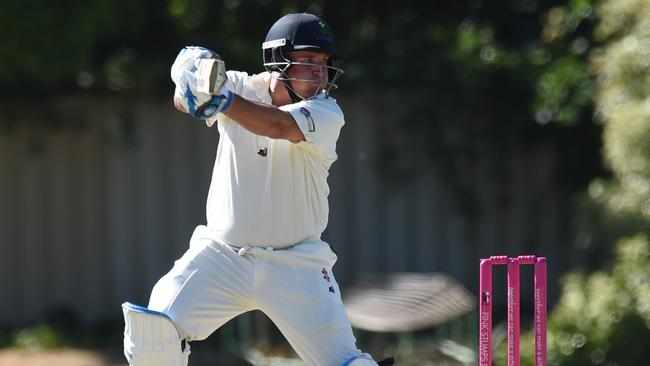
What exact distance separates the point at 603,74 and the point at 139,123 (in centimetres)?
327

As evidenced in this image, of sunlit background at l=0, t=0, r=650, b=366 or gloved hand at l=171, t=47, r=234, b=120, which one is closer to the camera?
gloved hand at l=171, t=47, r=234, b=120

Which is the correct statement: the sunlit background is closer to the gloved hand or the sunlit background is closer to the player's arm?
the player's arm

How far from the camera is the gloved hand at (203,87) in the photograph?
3498mm

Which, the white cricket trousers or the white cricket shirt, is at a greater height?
the white cricket shirt

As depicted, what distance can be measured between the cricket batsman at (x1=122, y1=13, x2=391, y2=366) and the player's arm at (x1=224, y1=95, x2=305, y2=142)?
1 cm

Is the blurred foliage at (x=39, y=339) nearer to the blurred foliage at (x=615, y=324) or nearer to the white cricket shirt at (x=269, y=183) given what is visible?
the blurred foliage at (x=615, y=324)

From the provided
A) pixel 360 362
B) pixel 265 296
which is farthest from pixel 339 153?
pixel 360 362

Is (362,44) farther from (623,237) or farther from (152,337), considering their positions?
(152,337)

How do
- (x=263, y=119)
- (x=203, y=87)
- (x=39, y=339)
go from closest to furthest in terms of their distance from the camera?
(x=203, y=87)
(x=263, y=119)
(x=39, y=339)

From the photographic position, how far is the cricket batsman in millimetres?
3809

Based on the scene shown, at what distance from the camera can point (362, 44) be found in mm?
8070

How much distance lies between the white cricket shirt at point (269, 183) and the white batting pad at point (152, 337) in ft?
1.19

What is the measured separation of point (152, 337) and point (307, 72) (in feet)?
3.23

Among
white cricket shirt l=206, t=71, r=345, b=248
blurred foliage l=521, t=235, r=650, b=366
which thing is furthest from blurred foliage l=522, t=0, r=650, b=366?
white cricket shirt l=206, t=71, r=345, b=248
